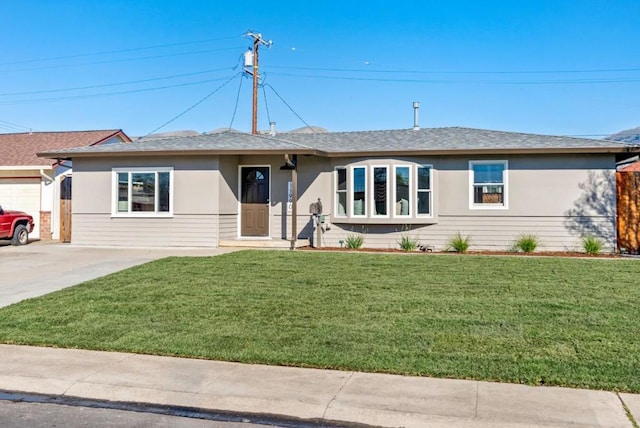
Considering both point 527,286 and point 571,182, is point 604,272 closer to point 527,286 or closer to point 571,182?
point 527,286

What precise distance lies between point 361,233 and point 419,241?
170cm

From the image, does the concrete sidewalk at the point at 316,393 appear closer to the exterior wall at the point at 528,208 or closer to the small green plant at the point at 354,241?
the small green plant at the point at 354,241

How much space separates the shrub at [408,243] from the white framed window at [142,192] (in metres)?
6.83

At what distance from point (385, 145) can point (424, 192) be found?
1897 mm

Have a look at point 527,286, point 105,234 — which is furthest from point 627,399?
point 105,234

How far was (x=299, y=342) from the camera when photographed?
6438 millimetres

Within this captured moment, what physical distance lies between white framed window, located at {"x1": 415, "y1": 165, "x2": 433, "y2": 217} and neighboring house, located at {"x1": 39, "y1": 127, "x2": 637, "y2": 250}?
29 mm

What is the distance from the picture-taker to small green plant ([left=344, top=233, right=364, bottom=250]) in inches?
620

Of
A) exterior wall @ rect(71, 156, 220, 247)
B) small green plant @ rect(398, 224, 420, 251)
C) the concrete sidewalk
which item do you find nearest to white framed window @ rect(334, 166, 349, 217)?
small green plant @ rect(398, 224, 420, 251)

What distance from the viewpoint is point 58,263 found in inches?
509

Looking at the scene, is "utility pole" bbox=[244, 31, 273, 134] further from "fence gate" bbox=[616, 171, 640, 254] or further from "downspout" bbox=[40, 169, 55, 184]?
"fence gate" bbox=[616, 171, 640, 254]

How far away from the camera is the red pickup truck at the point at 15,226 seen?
1730cm

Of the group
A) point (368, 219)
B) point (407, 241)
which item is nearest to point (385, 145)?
point (368, 219)

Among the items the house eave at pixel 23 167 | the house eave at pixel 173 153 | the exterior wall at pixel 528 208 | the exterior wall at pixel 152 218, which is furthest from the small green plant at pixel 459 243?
the house eave at pixel 23 167
